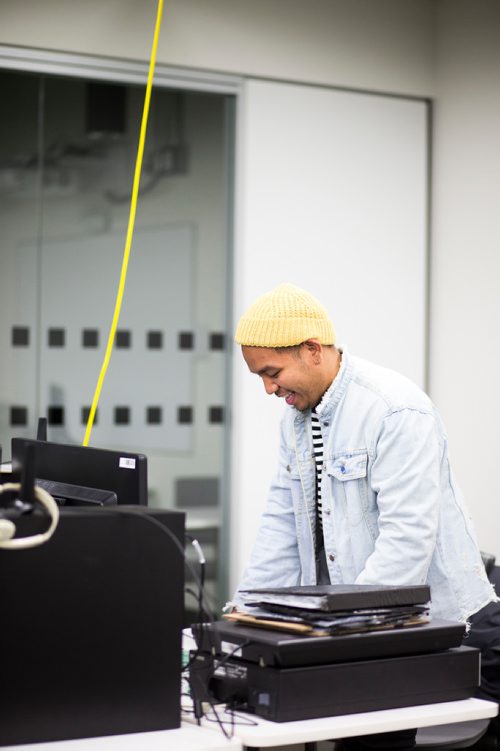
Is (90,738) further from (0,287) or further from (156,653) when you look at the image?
(0,287)

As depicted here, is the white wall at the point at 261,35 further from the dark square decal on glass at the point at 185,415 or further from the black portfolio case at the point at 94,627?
the black portfolio case at the point at 94,627

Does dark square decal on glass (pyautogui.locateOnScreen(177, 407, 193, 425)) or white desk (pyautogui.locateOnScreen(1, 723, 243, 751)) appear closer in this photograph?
white desk (pyautogui.locateOnScreen(1, 723, 243, 751))

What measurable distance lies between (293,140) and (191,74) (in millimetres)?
511

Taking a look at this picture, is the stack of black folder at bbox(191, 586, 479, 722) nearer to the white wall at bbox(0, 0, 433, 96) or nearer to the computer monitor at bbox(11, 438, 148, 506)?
the computer monitor at bbox(11, 438, 148, 506)

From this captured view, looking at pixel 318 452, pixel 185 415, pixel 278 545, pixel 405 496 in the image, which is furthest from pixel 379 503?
pixel 185 415

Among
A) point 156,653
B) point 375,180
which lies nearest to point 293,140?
point 375,180

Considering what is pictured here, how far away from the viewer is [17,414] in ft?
15.0

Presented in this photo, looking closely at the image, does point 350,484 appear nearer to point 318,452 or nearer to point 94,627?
point 318,452

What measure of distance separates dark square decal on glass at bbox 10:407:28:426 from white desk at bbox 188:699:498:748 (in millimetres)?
2823

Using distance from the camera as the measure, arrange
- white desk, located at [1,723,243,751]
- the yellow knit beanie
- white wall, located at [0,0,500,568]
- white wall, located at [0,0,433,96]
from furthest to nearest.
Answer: white wall, located at [0,0,500,568] → white wall, located at [0,0,433,96] → the yellow knit beanie → white desk, located at [1,723,243,751]

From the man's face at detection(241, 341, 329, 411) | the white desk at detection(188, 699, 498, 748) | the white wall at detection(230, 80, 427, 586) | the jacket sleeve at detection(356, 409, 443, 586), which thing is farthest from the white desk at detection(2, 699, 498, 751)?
the white wall at detection(230, 80, 427, 586)

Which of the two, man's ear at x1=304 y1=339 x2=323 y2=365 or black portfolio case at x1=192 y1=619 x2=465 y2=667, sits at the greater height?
man's ear at x1=304 y1=339 x2=323 y2=365

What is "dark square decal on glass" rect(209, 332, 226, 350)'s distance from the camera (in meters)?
4.77

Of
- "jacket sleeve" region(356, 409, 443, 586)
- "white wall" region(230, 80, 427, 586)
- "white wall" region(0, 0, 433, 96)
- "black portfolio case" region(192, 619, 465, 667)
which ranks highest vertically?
"white wall" region(0, 0, 433, 96)
